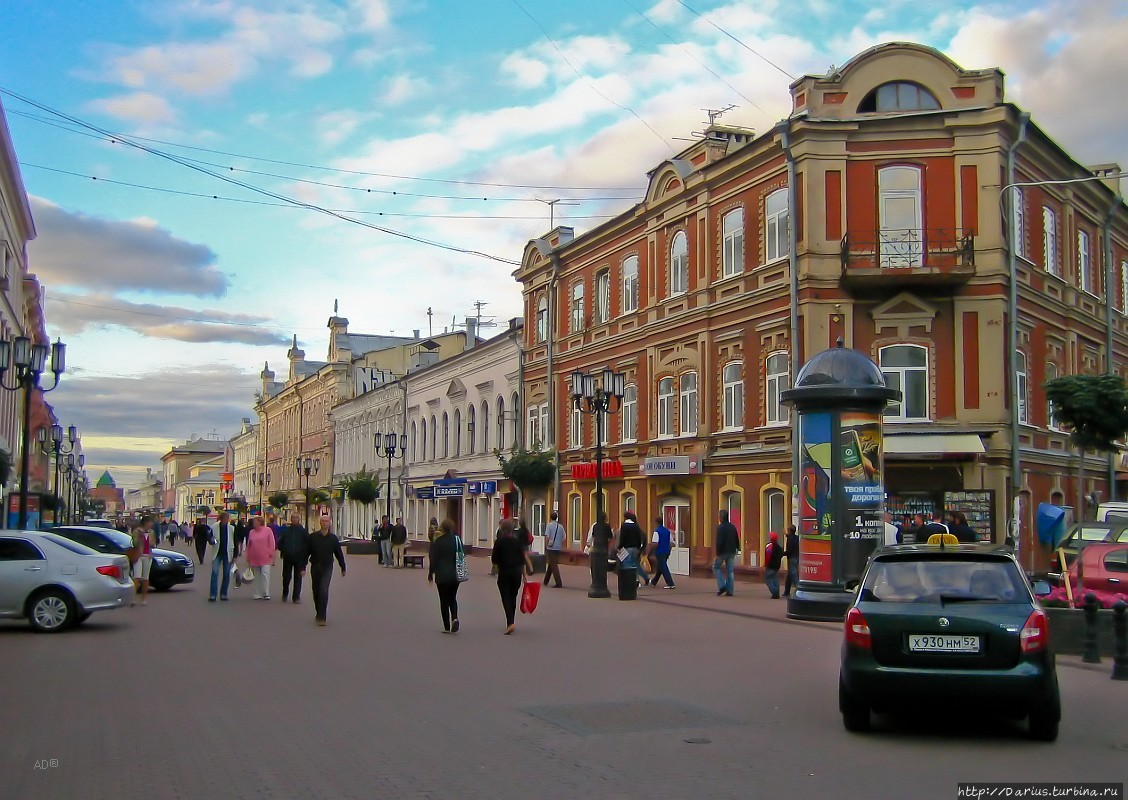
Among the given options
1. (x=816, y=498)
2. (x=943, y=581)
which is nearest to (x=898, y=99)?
(x=816, y=498)

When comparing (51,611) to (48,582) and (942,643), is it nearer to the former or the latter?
(48,582)

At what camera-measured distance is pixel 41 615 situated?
646 inches

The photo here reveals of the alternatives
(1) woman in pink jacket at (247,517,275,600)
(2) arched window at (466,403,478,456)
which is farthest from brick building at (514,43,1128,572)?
(2) arched window at (466,403,478,456)

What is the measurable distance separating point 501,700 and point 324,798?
3.93 m

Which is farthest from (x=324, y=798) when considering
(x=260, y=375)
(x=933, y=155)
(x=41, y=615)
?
(x=260, y=375)

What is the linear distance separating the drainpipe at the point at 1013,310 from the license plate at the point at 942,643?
18.1 metres

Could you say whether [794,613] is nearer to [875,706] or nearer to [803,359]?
[803,359]

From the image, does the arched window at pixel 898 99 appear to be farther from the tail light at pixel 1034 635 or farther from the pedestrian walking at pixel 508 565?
the tail light at pixel 1034 635

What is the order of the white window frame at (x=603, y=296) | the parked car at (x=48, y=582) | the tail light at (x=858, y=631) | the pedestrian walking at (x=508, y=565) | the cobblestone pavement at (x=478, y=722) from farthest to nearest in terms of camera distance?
the white window frame at (x=603, y=296) → the pedestrian walking at (x=508, y=565) → the parked car at (x=48, y=582) → the tail light at (x=858, y=631) → the cobblestone pavement at (x=478, y=722)

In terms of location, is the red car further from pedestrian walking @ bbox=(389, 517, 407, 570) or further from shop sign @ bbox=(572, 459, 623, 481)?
pedestrian walking @ bbox=(389, 517, 407, 570)

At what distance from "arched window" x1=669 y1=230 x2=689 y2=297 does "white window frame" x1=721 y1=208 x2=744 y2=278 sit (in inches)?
75.0

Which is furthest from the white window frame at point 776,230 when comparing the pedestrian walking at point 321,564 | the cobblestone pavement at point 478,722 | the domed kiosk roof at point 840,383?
the pedestrian walking at point 321,564

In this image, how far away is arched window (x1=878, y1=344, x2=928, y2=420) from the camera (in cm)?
2608

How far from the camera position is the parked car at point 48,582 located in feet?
53.6
